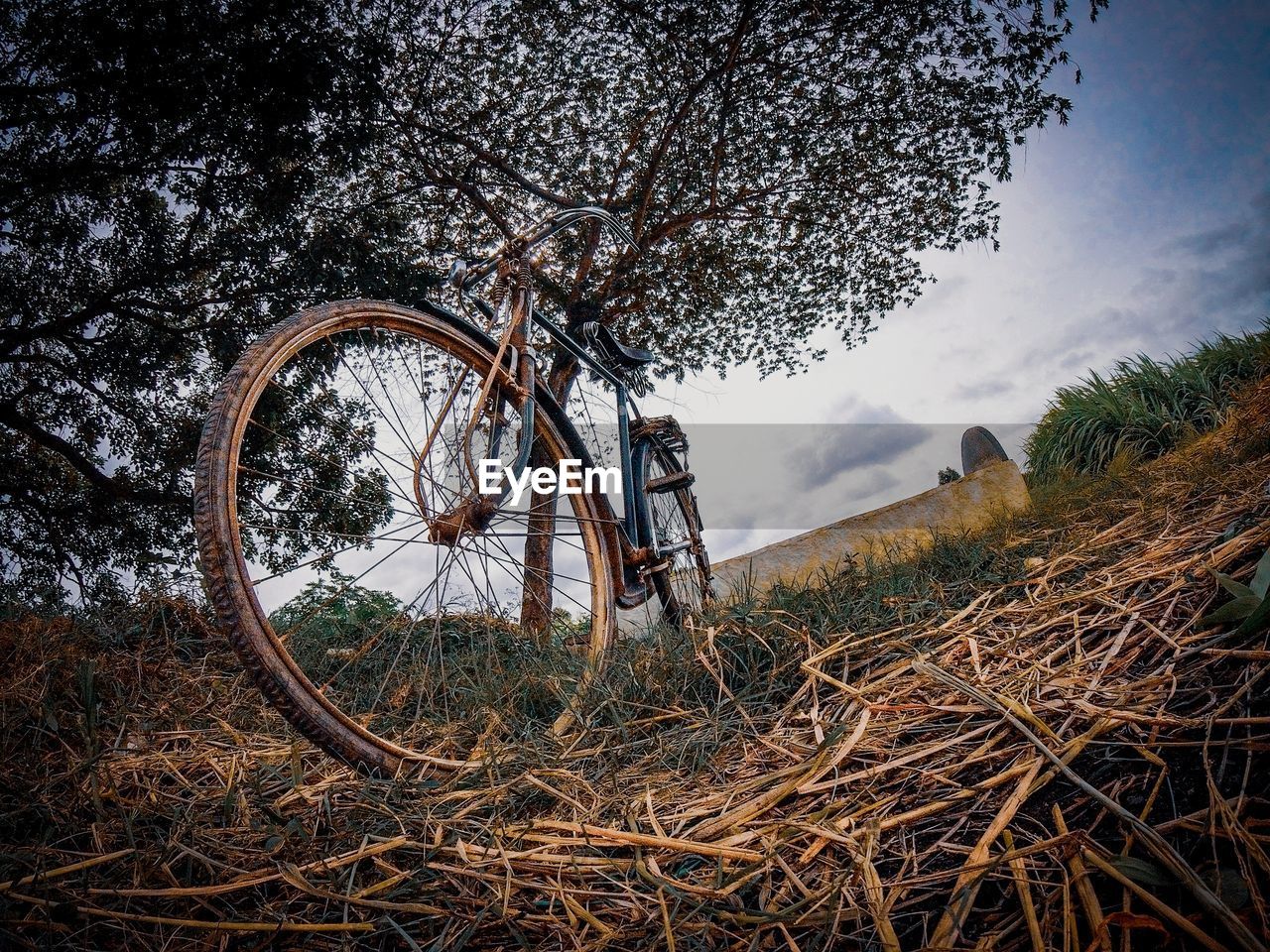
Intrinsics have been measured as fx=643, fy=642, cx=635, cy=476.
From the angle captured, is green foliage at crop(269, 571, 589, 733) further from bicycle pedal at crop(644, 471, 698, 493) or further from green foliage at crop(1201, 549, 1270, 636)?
green foliage at crop(1201, 549, 1270, 636)

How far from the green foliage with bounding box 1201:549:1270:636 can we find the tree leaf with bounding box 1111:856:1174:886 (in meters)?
0.47

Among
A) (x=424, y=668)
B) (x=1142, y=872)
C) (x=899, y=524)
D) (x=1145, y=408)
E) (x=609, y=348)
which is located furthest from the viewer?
(x=1145, y=408)

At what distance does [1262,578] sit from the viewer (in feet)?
3.07

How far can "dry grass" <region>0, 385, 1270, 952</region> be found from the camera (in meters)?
0.69

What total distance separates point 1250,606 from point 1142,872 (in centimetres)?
52

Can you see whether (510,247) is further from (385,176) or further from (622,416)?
(385,176)

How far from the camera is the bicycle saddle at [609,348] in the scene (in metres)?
2.54

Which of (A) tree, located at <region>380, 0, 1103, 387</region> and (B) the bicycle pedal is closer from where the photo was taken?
(B) the bicycle pedal

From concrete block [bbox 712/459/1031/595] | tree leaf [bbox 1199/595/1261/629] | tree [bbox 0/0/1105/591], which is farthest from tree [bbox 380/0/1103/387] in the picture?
tree leaf [bbox 1199/595/1261/629]

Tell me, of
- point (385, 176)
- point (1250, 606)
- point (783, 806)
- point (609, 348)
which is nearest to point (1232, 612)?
point (1250, 606)

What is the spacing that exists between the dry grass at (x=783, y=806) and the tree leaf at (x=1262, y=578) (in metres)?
0.07

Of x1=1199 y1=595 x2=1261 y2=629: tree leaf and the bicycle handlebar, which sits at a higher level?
the bicycle handlebar

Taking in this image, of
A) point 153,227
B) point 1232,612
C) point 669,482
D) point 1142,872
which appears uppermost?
point 153,227

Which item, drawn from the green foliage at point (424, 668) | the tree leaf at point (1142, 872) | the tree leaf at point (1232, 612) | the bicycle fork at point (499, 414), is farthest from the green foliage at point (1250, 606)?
the bicycle fork at point (499, 414)
